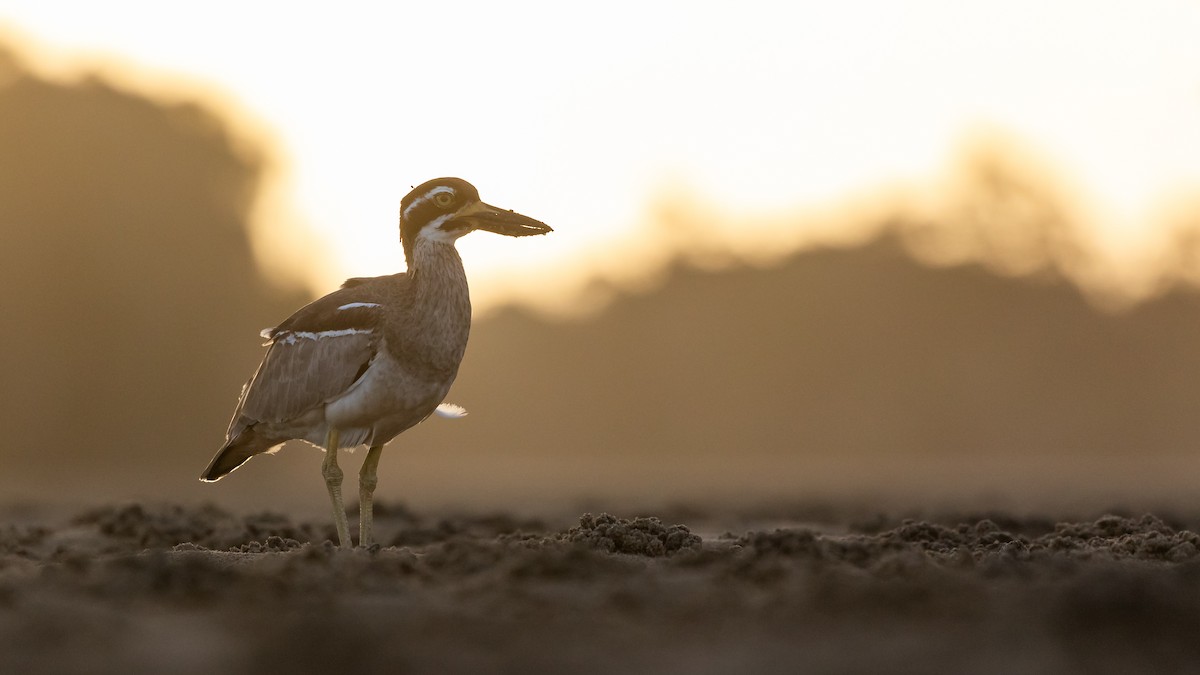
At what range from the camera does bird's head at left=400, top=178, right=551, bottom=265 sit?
10.9m

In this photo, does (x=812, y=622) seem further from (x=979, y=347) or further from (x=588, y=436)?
(x=588, y=436)

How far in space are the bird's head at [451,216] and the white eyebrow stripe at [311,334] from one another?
27.9 inches

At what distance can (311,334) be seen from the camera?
10703 mm

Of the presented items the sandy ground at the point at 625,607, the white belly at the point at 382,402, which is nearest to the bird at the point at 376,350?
the white belly at the point at 382,402

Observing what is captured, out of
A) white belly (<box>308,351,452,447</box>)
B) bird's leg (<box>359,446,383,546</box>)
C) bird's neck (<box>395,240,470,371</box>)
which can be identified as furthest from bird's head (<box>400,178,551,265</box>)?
bird's leg (<box>359,446,383,546</box>)

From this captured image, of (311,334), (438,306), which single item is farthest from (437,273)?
(311,334)

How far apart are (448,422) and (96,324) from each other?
187 feet

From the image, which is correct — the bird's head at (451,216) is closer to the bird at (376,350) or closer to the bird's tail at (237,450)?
the bird at (376,350)

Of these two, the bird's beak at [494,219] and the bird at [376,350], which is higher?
the bird's beak at [494,219]

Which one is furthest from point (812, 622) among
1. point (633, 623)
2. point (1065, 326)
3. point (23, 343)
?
point (1065, 326)

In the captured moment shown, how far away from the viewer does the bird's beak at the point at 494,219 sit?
10.9m

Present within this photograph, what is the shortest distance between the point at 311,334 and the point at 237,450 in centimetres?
122

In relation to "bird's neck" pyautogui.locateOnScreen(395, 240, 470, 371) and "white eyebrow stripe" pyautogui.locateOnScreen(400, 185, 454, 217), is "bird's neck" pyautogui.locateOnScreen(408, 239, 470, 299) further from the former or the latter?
"white eyebrow stripe" pyautogui.locateOnScreen(400, 185, 454, 217)

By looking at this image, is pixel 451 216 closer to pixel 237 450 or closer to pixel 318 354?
pixel 318 354
